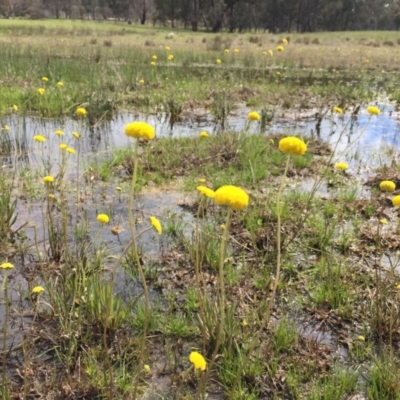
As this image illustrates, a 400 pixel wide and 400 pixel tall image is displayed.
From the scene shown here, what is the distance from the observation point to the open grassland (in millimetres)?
2361

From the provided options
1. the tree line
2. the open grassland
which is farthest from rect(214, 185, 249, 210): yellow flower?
the tree line

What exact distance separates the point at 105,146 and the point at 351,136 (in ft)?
14.0

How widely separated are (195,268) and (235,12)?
5131 centimetres

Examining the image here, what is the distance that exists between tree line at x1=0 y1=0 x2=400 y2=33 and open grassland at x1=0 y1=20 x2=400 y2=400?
131 ft

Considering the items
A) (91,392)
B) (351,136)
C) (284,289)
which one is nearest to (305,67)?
(351,136)

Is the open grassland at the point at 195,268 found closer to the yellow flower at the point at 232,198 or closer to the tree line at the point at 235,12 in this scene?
the yellow flower at the point at 232,198

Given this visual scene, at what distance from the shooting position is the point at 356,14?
60.7 m

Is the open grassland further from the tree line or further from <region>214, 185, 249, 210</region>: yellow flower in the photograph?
the tree line

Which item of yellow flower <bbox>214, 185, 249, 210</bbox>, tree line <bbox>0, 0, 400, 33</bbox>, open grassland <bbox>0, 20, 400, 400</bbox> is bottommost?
open grassland <bbox>0, 20, 400, 400</bbox>

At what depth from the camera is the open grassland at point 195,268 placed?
2361 mm

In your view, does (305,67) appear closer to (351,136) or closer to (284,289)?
(351,136)

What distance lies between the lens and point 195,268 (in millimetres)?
2850

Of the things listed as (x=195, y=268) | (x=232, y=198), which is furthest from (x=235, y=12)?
(x=232, y=198)

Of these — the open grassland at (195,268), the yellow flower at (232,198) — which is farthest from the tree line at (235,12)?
the yellow flower at (232,198)
